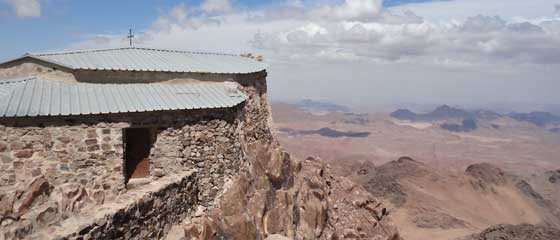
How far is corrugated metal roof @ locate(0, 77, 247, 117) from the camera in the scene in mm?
11469

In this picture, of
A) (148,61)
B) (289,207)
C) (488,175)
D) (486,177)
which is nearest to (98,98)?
(148,61)

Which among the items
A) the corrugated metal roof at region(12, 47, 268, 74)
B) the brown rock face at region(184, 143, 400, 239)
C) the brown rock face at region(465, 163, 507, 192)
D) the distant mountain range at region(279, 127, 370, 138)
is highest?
the corrugated metal roof at region(12, 47, 268, 74)

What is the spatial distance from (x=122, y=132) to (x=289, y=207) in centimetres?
621

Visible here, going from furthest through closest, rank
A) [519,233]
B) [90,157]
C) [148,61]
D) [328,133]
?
[328,133] < [519,233] < [148,61] < [90,157]

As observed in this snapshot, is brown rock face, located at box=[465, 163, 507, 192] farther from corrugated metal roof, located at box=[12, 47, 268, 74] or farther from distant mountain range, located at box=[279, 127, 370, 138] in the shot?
distant mountain range, located at box=[279, 127, 370, 138]

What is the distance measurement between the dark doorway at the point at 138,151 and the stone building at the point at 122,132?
3cm

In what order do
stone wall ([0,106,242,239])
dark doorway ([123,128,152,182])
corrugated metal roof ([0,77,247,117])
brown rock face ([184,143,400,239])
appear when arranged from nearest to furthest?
stone wall ([0,106,242,239]), corrugated metal roof ([0,77,247,117]), brown rock face ([184,143,400,239]), dark doorway ([123,128,152,182])

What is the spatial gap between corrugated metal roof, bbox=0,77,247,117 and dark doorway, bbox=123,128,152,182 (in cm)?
97

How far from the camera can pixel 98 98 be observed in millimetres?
12344

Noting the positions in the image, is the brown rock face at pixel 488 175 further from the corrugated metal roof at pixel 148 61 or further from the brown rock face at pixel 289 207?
the corrugated metal roof at pixel 148 61


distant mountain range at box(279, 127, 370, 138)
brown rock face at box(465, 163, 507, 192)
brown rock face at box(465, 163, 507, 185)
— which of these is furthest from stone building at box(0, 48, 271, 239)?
distant mountain range at box(279, 127, 370, 138)

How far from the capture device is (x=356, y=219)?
18.2 m

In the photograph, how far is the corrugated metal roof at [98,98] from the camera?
11.5 meters

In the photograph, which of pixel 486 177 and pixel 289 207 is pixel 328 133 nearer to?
pixel 486 177
